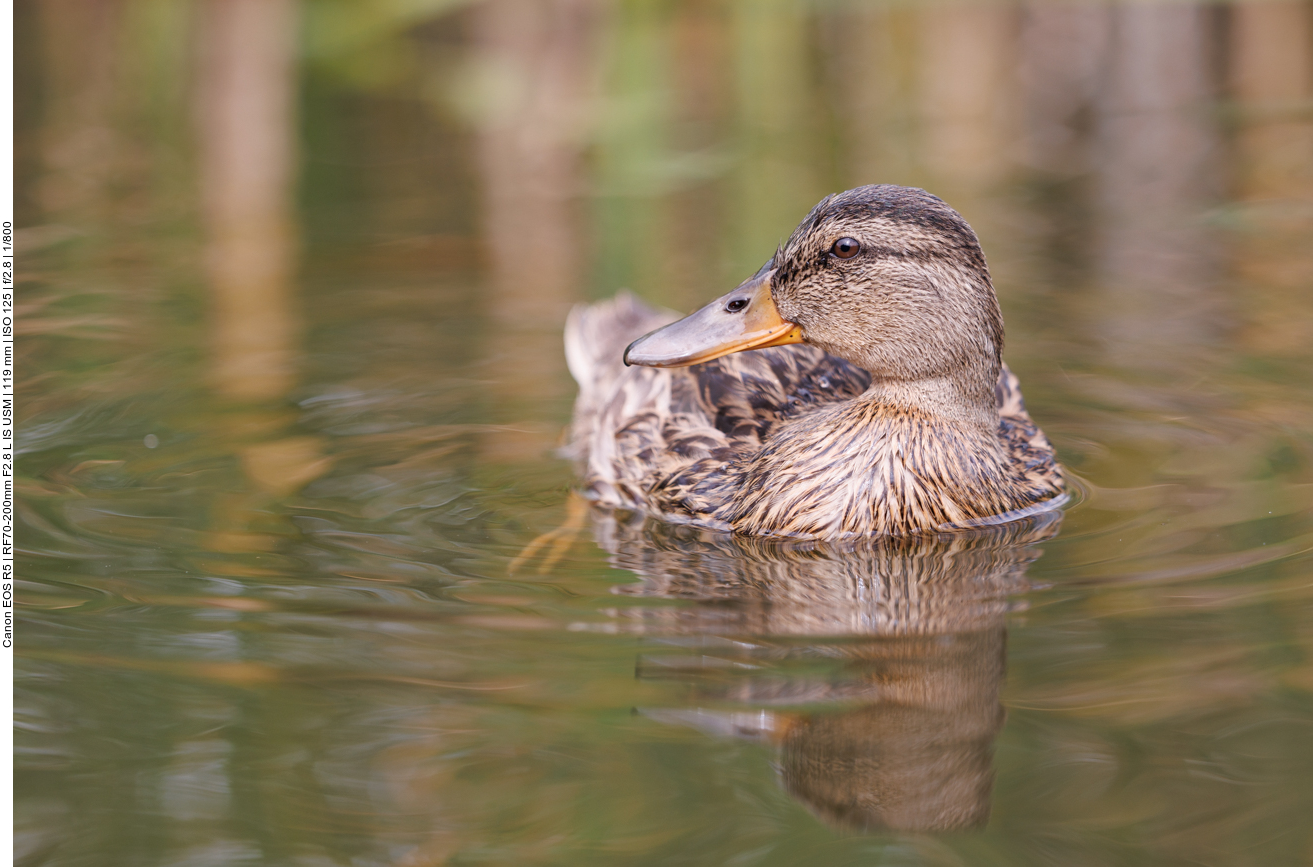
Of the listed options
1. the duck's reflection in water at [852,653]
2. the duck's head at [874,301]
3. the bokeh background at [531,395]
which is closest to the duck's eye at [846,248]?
the duck's head at [874,301]

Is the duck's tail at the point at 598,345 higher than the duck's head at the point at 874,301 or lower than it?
lower

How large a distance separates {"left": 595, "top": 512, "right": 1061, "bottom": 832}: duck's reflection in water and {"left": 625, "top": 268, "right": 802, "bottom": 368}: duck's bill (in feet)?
1.88

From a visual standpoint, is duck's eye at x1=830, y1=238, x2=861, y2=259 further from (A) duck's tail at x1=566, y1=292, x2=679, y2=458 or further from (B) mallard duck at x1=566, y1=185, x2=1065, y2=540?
(A) duck's tail at x1=566, y1=292, x2=679, y2=458

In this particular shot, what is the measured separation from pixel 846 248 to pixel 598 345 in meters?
1.71

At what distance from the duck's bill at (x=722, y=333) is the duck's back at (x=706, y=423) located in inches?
16.6

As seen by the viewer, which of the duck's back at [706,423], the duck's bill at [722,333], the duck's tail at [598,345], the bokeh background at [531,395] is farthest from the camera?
the duck's tail at [598,345]

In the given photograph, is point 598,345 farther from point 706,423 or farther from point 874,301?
Answer: point 874,301

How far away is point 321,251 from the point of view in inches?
339

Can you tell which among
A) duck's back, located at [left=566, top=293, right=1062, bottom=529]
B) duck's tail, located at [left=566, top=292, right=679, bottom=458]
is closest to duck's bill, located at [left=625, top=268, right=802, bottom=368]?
duck's back, located at [left=566, top=293, right=1062, bottom=529]

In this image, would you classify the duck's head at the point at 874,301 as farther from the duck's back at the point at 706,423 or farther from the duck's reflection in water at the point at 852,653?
the duck's reflection in water at the point at 852,653

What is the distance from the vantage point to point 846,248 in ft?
16.0

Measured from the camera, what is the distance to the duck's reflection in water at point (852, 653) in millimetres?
3297

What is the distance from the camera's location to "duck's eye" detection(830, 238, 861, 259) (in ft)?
16.0

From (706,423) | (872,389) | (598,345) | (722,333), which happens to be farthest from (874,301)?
(598,345)
